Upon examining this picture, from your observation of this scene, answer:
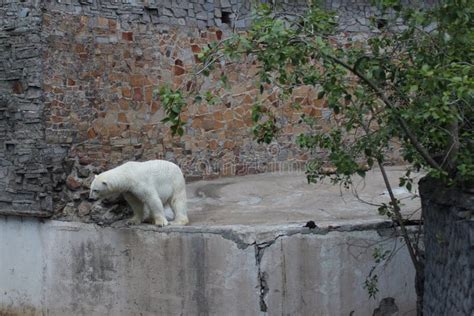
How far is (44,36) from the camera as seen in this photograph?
8.20 m

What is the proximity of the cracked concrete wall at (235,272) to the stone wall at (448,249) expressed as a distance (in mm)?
1265

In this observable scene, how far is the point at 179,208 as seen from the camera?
24.6ft

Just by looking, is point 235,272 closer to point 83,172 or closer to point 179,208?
point 179,208

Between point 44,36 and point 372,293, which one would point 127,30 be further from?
point 372,293

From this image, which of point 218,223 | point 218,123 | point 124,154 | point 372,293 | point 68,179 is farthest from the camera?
point 218,123

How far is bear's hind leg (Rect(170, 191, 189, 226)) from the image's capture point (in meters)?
7.45

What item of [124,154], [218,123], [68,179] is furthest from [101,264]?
[218,123]

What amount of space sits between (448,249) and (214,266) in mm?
2410

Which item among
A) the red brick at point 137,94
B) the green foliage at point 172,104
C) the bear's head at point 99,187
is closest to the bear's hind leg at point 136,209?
the bear's head at point 99,187

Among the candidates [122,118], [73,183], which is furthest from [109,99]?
[73,183]

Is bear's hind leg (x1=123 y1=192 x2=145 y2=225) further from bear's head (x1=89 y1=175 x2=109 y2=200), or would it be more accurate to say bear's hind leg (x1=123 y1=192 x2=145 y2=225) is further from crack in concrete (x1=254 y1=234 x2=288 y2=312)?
crack in concrete (x1=254 y1=234 x2=288 y2=312)

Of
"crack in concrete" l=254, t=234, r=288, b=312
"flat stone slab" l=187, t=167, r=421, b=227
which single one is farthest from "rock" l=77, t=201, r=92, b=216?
"crack in concrete" l=254, t=234, r=288, b=312

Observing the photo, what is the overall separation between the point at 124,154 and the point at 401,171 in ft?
12.9

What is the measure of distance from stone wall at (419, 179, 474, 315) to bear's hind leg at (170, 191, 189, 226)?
101 inches
